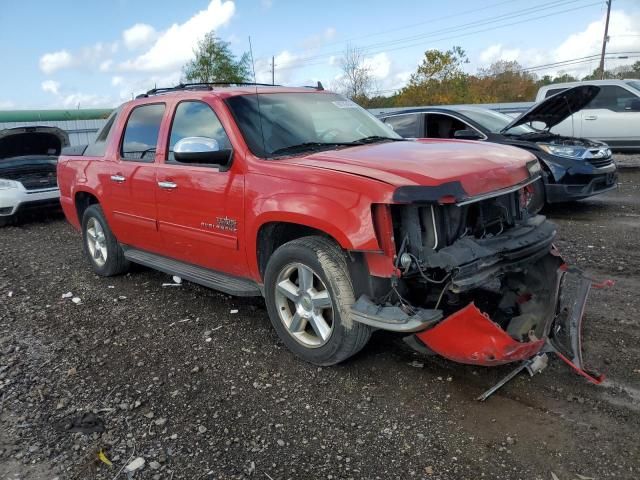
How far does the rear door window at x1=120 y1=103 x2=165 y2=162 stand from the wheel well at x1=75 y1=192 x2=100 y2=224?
113 centimetres

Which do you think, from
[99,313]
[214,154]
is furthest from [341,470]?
[99,313]

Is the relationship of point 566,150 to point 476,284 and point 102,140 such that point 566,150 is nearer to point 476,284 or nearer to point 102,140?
point 476,284

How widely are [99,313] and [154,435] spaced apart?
7.35 feet

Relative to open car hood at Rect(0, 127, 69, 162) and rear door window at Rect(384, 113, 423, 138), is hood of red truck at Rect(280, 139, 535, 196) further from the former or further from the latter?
open car hood at Rect(0, 127, 69, 162)

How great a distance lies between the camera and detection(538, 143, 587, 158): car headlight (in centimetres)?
759

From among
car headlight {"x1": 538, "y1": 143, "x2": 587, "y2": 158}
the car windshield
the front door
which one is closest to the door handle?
the front door

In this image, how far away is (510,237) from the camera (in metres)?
3.40

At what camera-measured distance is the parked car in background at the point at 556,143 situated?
7.53m

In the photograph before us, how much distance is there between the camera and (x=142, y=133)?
5.01 m

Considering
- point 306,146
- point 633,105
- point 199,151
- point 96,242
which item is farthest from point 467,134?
point 633,105

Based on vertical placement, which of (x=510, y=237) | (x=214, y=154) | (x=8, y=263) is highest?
(x=214, y=154)

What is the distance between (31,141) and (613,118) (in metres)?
12.2

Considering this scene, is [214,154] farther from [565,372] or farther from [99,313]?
[565,372]

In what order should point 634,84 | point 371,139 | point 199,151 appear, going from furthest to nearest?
point 634,84, point 371,139, point 199,151
